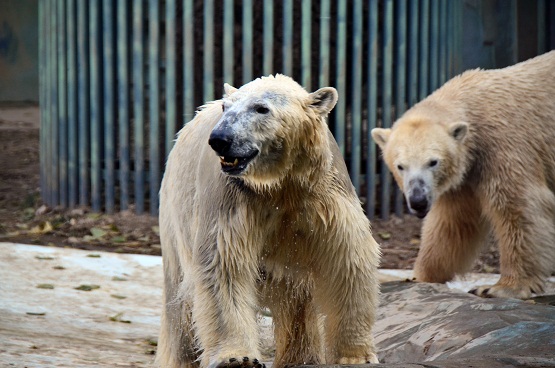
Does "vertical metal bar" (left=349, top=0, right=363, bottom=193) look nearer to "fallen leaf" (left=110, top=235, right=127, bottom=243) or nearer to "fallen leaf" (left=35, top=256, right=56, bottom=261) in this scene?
"fallen leaf" (left=110, top=235, right=127, bottom=243)

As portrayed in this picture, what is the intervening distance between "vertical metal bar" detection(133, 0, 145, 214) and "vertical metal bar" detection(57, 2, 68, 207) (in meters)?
0.68

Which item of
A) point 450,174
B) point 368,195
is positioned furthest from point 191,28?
point 450,174

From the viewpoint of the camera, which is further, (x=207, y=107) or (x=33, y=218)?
(x=33, y=218)

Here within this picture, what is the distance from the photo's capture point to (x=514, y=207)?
5.86m

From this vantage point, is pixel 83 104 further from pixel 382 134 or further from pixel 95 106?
pixel 382 134

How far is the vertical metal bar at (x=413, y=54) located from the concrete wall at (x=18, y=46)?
22.3 ft

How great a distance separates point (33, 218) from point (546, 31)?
495 cm

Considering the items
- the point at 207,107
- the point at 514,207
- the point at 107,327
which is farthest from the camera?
the point at 514,207

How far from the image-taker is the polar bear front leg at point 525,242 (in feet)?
19.2

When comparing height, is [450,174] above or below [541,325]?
Result: above

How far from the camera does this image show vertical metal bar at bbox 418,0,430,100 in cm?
812

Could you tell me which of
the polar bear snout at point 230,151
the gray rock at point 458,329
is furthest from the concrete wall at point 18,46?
the polar bear snout at point 230,151

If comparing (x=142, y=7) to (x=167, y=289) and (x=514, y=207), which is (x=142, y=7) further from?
(x=167, y=289)

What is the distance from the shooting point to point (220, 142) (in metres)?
3.28
